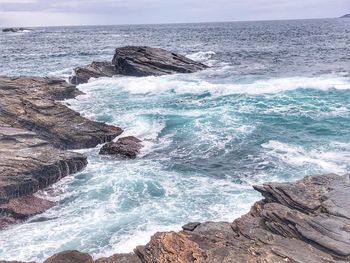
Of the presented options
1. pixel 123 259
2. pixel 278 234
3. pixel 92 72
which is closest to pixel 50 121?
pixel 123 259

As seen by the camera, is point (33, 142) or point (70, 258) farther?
point (33, 142)

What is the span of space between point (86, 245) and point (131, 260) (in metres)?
3.96

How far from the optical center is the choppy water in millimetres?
17906

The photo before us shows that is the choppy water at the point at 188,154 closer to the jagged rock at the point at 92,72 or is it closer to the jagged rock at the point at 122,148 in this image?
the jagged rock at the point at 122,148

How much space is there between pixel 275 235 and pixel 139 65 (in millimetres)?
45642

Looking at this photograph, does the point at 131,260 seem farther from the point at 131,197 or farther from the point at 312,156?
the point at 312,156

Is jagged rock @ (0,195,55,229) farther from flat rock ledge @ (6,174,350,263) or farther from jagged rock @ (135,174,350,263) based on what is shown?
jagged rock @ (135,174,350,263)

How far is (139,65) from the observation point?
5619 cm

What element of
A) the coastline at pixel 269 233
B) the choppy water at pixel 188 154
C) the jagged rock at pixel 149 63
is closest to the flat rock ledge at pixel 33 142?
the coastline at pixel 269 233

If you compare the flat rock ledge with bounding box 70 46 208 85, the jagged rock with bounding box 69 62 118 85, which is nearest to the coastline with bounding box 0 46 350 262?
the jagged rock with bounding box 69 62 118 85

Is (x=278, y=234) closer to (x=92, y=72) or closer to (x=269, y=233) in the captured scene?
(x=269, y=233)

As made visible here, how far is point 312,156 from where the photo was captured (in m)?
24.6

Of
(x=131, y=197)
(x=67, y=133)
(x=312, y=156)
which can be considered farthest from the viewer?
(x=67, y=133)

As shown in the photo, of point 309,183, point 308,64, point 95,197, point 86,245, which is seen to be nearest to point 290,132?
point 309,183
